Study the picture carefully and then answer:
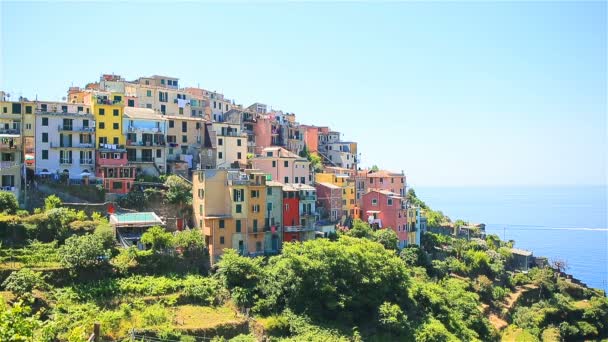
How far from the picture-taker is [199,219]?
40.0 meters

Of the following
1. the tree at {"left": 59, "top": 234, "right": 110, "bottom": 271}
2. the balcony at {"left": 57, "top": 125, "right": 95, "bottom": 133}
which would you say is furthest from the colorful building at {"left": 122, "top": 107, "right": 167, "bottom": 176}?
the tree at {"left": 59, "top": 234, "right": 110, "bottom": 271}

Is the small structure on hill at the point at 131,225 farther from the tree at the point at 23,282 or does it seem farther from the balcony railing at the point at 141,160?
the balcony railing at the point at 141,160

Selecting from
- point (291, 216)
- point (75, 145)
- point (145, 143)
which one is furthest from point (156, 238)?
point (145, 143)

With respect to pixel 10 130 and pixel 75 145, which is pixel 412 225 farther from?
pixel 10 130

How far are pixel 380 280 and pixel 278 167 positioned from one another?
1671 cm

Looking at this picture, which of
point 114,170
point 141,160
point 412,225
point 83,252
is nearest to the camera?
point 83,252

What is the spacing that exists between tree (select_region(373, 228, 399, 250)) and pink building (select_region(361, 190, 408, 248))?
3.16m

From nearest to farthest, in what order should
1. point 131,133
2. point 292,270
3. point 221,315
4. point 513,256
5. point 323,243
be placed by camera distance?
point 221,315
point 292,270
point 323,243
point 131,133
point 513,256

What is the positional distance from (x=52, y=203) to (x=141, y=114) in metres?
13.0

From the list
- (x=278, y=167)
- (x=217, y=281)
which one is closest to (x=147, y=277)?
(x=217, y=281)

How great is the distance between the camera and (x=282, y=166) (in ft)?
163

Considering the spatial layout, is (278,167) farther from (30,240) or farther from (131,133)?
(30,240)

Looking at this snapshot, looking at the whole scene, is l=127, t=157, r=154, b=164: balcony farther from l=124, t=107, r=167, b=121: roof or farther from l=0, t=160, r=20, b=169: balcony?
l=0, t=160, r=20, b=169: balcony

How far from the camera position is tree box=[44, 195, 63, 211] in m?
36.5
